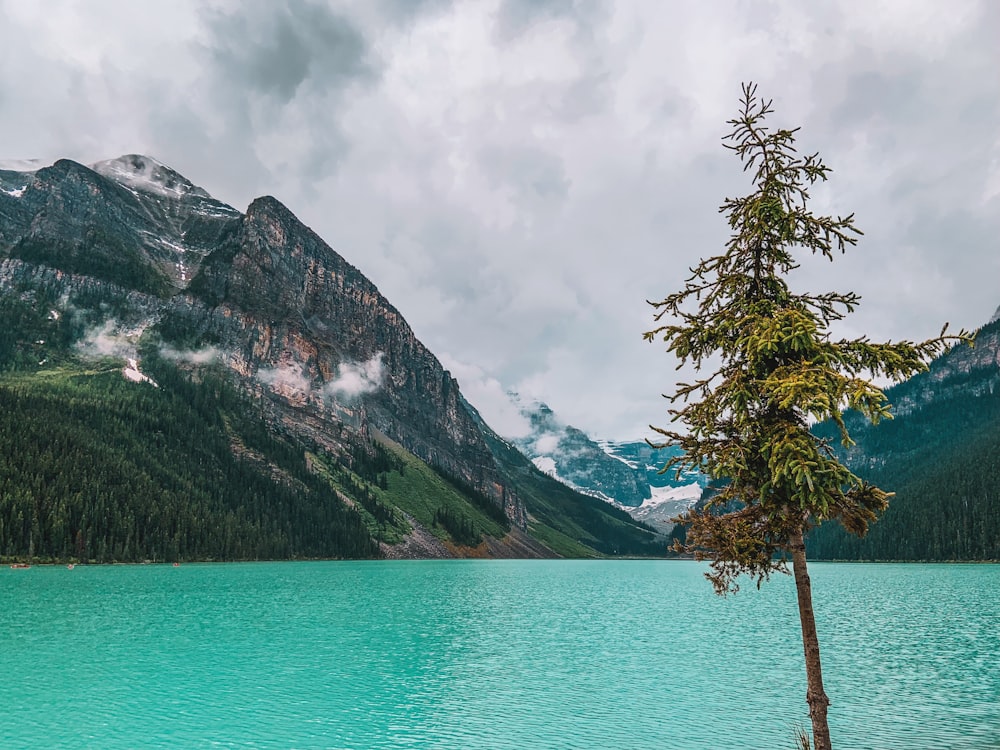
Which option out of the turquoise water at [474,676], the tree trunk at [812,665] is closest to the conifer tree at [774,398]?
the tree trunk at [812,665]

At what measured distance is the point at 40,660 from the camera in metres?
45.4

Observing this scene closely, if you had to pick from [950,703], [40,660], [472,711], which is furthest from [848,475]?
[40,660]

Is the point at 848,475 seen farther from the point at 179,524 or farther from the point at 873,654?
the point at 179,524

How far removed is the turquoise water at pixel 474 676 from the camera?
102 ft

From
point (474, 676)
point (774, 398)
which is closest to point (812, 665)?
point (774, 398)

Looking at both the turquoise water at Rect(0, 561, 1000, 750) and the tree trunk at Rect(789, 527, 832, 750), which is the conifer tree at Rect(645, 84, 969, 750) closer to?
the tree trunk at Rect(789, 527, 832, 750)

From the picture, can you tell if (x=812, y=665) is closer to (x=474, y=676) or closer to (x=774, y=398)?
(x=774, y=398)

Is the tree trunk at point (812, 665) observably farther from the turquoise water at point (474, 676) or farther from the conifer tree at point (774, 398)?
the turquoise water at point (474, 676)

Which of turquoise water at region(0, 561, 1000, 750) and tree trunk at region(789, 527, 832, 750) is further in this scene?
turquoise water at region(0, 561, 1000, 750)

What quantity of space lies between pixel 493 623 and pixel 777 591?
79.6m

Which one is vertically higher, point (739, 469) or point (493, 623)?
point (739, 469)

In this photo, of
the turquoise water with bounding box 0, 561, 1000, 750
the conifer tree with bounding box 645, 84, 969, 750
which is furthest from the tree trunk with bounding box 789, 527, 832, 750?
the turquoise water with bounding box 0, 561, 1000, 750

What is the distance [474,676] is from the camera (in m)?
43.7

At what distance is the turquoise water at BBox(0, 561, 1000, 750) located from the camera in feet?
102
